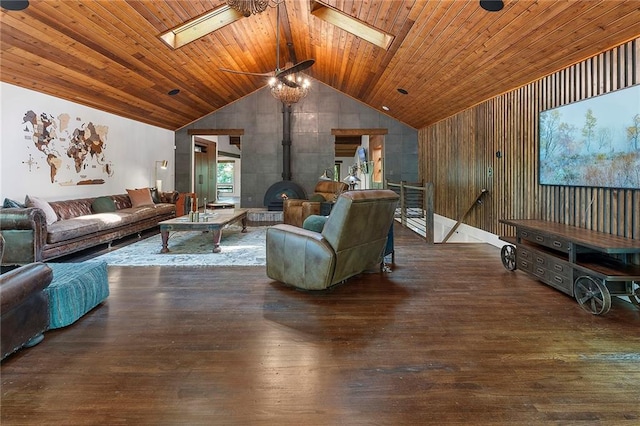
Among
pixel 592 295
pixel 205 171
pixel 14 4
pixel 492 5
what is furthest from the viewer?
pixel 205 171

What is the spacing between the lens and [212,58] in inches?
262

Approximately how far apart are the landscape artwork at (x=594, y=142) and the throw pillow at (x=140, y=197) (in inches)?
286

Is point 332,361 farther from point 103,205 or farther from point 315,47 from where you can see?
point 315,47

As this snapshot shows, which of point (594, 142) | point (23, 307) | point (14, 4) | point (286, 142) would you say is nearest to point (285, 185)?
point (286, 142)

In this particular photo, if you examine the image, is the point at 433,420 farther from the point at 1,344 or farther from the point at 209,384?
the point at 1,344

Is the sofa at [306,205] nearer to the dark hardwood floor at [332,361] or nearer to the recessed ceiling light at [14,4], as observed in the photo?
the dark hardwood floor at [332,361]

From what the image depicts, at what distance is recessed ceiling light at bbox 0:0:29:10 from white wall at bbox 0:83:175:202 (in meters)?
1.58

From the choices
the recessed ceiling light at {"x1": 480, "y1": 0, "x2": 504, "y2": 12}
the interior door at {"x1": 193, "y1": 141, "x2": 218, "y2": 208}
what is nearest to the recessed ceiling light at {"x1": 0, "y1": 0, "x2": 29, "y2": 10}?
the recessed ceiling light at {"x1": 480, "y1": 0, "x2": 504, "y2": 12}

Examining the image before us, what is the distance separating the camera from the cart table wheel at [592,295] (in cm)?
278

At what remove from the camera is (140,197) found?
7449 mm

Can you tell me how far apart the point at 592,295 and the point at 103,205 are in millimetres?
7188

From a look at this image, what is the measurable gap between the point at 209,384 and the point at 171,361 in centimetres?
39

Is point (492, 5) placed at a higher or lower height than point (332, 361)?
higher

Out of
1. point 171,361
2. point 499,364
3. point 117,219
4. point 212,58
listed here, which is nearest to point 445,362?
point 499,364
